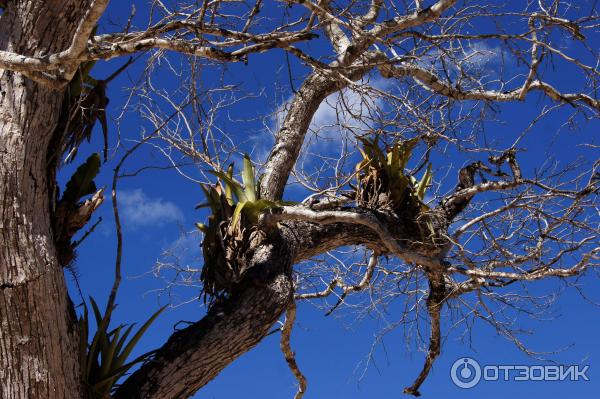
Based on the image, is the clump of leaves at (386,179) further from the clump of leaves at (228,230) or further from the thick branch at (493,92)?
the clump of leaves at (228,230)

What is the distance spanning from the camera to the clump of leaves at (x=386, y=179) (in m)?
5.87

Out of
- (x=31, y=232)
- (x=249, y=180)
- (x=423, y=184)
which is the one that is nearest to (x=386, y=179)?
(x=423, y=184)

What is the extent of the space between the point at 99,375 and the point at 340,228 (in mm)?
2183

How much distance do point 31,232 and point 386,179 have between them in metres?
3.11

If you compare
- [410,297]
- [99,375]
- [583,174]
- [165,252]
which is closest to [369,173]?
[410,297]

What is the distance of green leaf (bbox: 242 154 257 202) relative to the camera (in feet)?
17.8

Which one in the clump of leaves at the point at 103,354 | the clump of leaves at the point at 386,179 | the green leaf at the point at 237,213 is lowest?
the clump of leaves at the point at 103,354

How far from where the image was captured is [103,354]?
433 cm

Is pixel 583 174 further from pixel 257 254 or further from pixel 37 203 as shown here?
pixel 37 203

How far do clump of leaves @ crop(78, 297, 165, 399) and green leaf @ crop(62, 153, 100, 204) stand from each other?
66 centimetres

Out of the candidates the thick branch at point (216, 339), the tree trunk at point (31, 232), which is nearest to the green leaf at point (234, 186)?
the thick branch at point (216, 339)

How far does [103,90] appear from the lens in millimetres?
4680

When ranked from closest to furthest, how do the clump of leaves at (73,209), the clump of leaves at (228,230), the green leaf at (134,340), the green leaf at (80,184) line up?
the clump of leaves at (73,209), the green leaf at (80,184), the green leaf at (134,340), the clump of leaves at (228,230)

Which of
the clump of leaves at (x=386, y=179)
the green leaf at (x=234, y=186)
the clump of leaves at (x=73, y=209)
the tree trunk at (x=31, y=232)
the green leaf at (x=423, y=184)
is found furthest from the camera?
the green leaf at (x=423, y=184)
